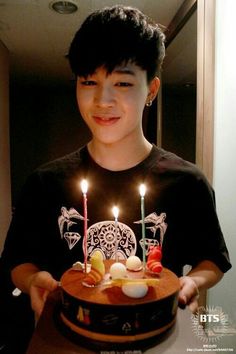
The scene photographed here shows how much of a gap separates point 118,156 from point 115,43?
11.1 inches

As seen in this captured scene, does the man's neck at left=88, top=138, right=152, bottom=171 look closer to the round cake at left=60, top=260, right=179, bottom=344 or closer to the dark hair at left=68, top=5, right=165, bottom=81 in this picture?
the dark hair at left=68, top=5, right=165, bottom=81

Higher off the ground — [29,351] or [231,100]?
[231,100]

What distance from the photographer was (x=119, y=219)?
0.84m

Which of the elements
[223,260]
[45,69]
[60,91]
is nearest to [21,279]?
[223,260]

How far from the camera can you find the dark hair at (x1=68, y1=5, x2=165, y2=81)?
0.81 meters

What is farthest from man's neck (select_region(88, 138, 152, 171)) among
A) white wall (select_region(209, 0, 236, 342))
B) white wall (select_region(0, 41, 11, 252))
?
white wall (select_region(0, 41, 11, 252))

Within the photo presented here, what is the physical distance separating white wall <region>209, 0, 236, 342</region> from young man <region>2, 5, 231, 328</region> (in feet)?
1.39

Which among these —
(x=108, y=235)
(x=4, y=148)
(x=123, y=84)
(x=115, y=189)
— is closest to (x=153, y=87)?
(x=123, y=84)

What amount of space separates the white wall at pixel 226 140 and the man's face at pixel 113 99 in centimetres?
54

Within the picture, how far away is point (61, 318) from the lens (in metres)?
0.62

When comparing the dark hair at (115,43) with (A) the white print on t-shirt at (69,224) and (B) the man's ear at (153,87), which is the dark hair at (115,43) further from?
(A) the white print on t-shirt at (69,224)

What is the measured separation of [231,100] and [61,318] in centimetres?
97

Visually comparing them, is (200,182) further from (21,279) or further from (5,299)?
(5,299)

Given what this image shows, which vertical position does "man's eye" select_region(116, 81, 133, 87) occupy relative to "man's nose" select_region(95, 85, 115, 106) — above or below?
above
